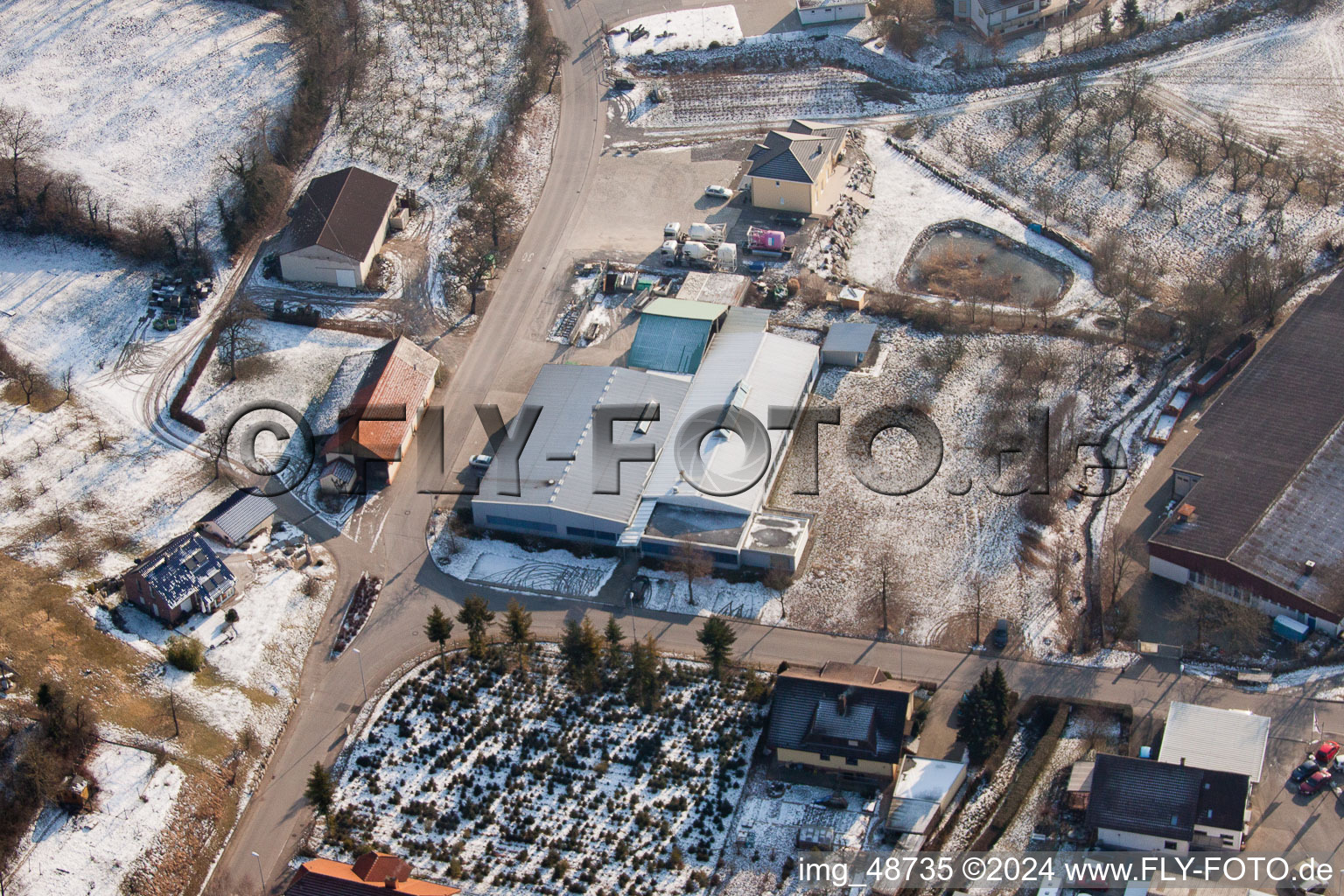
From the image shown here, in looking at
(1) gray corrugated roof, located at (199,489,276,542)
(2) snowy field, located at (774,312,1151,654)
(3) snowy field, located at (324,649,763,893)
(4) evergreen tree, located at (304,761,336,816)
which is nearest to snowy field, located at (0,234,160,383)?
(1) gray corrugated roof, located at (199,489,276,542)

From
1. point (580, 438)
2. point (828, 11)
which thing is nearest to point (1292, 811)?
point (580, 438)

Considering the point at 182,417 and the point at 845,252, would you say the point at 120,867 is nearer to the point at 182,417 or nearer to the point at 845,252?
the point at 182,417

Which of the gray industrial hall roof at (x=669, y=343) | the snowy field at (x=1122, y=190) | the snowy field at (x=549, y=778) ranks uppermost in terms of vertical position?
the snowy field at (x=1122, y=190)

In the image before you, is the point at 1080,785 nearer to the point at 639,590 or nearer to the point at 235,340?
the point at 639,590

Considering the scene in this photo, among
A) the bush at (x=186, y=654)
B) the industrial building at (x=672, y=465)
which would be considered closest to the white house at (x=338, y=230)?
the industrial building at (x=672, y=465)

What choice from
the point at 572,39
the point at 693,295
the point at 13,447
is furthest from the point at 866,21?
the point at 13,447

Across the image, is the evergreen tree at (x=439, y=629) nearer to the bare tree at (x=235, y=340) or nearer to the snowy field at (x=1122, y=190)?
the bare tree at (x=235, y=340)
